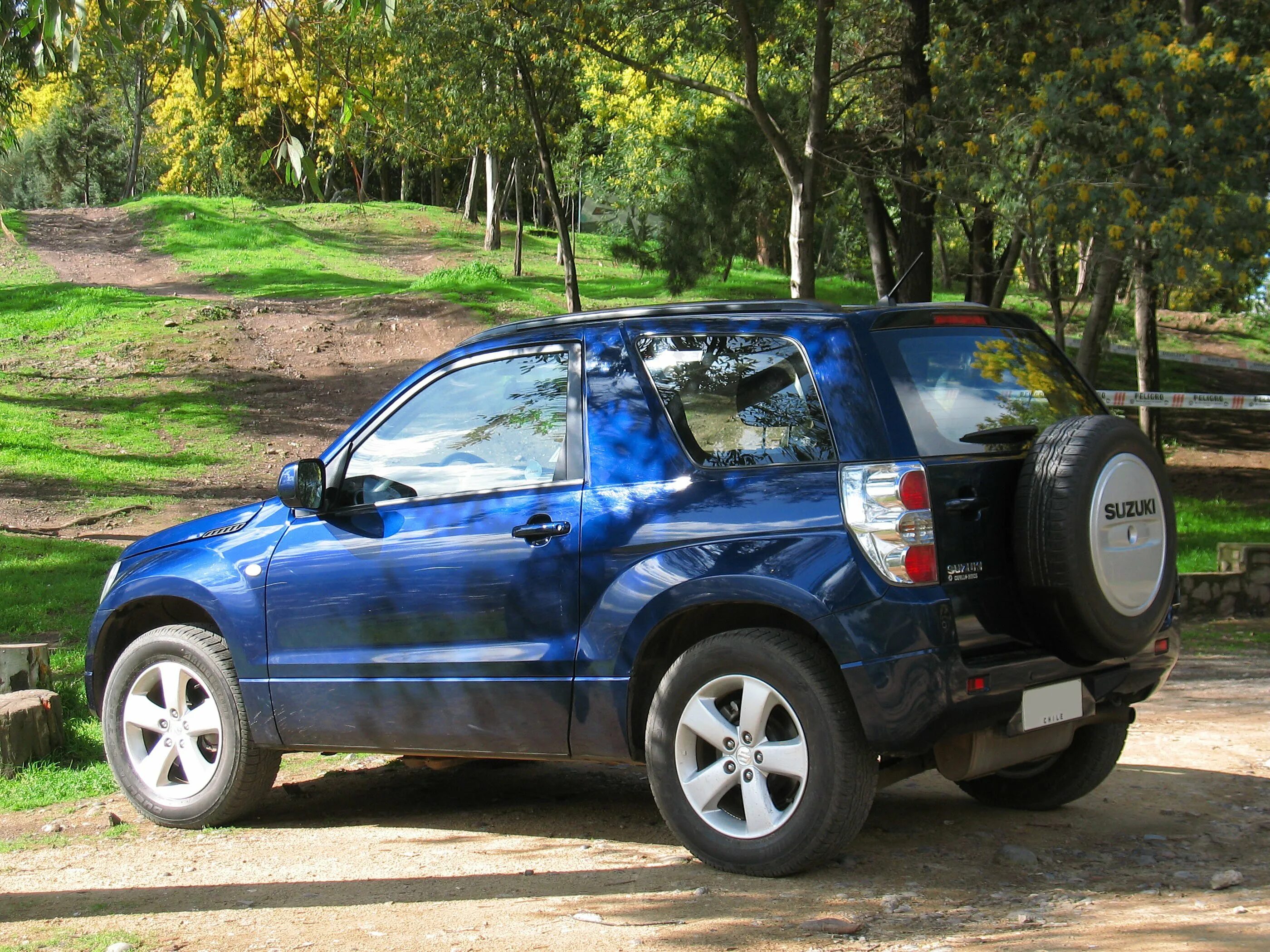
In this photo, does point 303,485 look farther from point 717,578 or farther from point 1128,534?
point 1128,534

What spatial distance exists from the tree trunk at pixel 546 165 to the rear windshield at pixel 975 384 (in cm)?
1453

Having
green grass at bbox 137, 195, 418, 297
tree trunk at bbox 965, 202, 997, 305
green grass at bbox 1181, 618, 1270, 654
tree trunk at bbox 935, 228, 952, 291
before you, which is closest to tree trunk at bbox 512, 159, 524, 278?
green grass at bbox 137, 195, 418, 297

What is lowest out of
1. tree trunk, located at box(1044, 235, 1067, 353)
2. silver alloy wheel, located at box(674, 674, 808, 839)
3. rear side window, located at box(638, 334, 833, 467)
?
silver alloy wheel, located at box(674, 674, 808, 839)

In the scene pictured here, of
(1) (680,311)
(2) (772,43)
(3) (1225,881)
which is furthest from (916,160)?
(3) (1225,881)

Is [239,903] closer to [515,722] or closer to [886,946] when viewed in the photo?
[515,722]

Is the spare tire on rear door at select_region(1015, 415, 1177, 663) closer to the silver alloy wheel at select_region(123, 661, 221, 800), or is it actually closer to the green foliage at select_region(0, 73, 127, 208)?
the silver alloy wheel at select_region(123, 661, 221, 800)

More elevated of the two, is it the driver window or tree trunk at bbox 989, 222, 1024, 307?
tree trunk at bbox 989, 222, 1024, 307

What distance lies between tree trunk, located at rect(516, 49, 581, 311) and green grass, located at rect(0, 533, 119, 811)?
9.60m

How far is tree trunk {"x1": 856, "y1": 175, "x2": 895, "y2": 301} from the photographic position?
55.7ft

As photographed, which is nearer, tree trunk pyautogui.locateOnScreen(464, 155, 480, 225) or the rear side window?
the rear side window

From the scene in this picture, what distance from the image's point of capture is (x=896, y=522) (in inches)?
159

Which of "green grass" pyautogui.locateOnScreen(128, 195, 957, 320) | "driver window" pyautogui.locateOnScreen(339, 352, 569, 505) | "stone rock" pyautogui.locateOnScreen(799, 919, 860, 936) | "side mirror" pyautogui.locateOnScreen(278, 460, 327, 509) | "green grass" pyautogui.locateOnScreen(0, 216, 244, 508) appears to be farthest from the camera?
"green grass" pyautogui.locateOnScreen(128, 195, 957, 320)

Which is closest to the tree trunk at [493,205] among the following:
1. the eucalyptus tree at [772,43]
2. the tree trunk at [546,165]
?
the tree trunk at [546,165]

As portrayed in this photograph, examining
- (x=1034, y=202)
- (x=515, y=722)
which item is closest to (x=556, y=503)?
(x=515, y=722)
